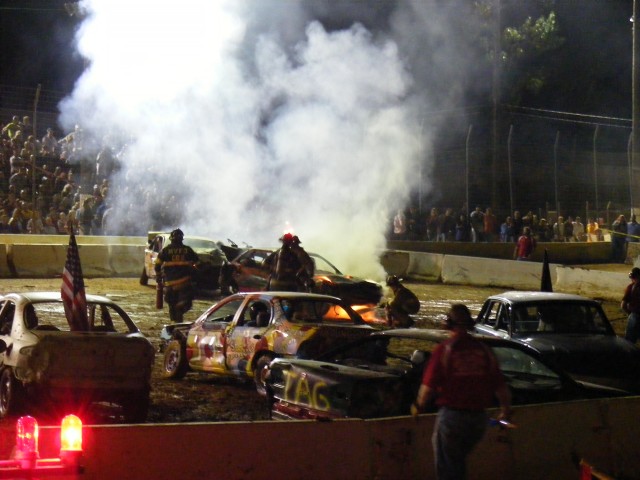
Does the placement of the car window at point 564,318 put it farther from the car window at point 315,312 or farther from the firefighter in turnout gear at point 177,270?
the firefighter in turnout gear at point 177,270

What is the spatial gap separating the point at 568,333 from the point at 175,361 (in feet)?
15.9

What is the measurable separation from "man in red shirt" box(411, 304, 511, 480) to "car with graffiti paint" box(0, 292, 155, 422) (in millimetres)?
3573

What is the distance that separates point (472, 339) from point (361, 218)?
67.3 feet

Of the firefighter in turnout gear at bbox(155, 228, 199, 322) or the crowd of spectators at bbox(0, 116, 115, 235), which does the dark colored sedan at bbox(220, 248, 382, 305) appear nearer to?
the firefighter in turnout gear at bbox(155, 228, 199, 322)

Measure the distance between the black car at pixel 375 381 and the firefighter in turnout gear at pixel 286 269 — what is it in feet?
20.2

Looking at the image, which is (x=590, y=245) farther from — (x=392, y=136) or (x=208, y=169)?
(x=208, y=169)

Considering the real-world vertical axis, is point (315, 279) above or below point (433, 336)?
above

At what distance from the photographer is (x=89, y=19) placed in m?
21.5

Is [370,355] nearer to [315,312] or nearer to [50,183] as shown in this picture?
[315,312]

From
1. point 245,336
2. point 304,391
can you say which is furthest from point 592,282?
point 304,391

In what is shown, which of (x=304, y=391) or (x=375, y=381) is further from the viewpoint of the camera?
(x=304, y=391)

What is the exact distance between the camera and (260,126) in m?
25.4

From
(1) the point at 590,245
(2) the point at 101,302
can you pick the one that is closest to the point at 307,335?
(2) the point at 101,302

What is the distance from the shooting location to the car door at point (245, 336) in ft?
33.7
